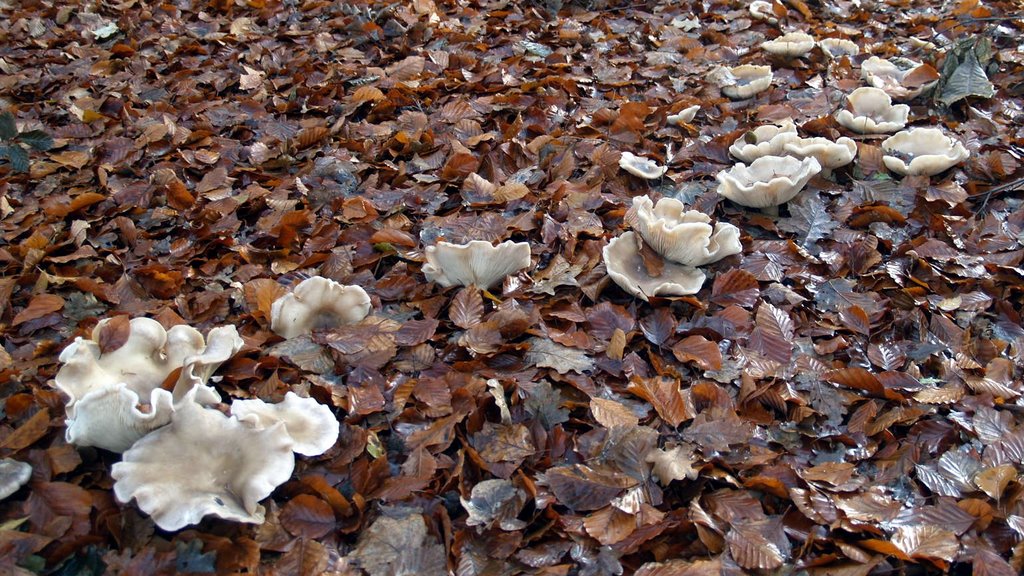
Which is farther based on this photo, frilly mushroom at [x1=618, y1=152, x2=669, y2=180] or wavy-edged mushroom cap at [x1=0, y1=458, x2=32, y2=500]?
frilly mushroom at [x1=618, y1=152, x2=669, y2=180]

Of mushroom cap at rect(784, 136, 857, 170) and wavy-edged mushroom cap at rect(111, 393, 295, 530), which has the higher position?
mushroom cap at rect(784, 136, 857, 170)

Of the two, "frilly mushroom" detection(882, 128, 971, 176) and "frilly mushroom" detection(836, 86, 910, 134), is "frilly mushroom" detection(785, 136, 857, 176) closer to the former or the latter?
"frilly mushroom" detection(882, 128, 971, 176)

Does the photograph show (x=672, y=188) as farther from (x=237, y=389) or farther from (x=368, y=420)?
(x=237, y=389)

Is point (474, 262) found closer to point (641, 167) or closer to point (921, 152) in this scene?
point (641, 167)

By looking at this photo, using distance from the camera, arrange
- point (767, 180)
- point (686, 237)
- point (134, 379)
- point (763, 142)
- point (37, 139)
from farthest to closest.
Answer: point (37, 139) < point (763, 142) < point (767, 180) < point (686, 237) < point (134, 379)

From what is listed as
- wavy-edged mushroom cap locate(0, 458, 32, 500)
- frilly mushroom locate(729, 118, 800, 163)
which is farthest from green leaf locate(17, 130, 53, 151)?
frilly mushroom locate(729, 118, 800, 163)

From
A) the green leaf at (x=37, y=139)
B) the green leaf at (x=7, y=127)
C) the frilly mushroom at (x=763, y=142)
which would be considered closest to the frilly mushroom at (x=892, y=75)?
the frilly mushroom at (x=763, y=142)

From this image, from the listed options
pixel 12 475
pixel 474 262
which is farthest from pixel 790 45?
pixel 12 475

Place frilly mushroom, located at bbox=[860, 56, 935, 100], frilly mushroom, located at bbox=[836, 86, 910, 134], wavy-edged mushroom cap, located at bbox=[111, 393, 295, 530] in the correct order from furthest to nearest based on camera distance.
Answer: frilly mushroom, located at bbox=[860, 56, 935, 100] → frilly mushroom, located at bbox=[836, 86, 910, 134] → wavy-edged mushroom cap, located at bbox=[111, 393, 295, 530]
